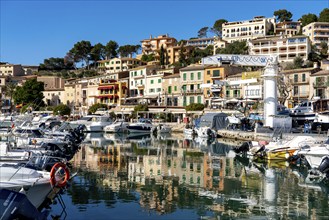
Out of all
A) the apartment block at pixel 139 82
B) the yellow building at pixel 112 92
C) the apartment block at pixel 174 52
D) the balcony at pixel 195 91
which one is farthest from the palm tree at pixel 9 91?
the balcony at pixel 195 91

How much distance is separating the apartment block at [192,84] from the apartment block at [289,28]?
57.8m

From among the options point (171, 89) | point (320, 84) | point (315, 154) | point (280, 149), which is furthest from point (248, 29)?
point (315, 154)

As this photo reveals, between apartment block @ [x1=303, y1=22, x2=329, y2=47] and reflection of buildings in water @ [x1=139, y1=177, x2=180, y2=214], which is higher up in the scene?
apartment block @ [x1=303, y1=22, x2=329, y2=47]

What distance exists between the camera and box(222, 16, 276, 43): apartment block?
436 feet

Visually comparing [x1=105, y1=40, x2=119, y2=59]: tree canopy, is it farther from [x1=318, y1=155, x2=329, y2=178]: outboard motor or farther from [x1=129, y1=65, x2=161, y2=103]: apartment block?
[x1=318, y1=155, x2=329, y2=178]: outboard motor

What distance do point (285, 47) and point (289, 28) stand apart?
31.6 m

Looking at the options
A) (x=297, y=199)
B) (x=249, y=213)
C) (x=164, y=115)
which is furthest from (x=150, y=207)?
(x=164, y=115)

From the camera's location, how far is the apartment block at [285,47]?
327 feet

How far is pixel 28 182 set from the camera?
54.9 ft

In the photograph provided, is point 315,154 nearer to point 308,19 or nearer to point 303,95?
point 303,95

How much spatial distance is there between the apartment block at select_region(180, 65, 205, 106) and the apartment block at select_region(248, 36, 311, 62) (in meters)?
27.9

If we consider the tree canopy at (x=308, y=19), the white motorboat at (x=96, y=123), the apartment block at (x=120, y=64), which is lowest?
the white motorboat at (x=96, y=123)

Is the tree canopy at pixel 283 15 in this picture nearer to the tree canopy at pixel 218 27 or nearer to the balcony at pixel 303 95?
the tree canopy at pixel 218 27

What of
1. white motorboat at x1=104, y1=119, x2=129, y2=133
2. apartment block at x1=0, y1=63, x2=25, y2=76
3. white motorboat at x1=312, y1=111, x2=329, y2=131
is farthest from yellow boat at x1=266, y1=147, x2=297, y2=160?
apartment block at x1=0, y1=63, x2=25, y2=76
